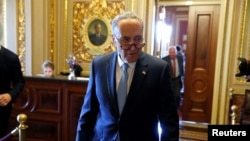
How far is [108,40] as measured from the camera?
185 inches

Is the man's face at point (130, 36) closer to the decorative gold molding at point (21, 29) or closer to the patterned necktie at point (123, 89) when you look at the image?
the patterned necktie at point (123, 89)

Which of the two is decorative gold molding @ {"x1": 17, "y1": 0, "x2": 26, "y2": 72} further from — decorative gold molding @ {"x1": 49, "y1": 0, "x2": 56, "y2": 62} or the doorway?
the doorway

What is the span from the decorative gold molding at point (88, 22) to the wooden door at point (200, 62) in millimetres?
1502

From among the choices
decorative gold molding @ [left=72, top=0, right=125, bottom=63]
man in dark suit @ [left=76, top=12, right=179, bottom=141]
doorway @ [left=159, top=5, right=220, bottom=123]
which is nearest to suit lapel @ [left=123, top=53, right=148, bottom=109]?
man in dark suit @ [left=76, top=12, right=179, bottom=141]

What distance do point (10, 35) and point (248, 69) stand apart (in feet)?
12.5

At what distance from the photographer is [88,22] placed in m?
4.77

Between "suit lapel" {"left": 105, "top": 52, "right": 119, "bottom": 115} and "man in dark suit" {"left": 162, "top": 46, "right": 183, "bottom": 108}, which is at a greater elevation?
"suit lapel" {"left": 105, "top": 52, "right": 119, "bottom": 115}

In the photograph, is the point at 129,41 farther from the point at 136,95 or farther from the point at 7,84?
the point at 7,84

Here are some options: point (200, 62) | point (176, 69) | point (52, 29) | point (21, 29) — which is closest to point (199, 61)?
point (200, 62)

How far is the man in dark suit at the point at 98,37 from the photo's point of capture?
187 inches

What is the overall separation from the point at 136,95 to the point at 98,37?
351 cm

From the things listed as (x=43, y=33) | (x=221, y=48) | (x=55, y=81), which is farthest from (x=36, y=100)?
(x=221, y=48)

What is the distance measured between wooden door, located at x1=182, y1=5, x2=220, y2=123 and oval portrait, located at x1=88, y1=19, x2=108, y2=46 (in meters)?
1.60

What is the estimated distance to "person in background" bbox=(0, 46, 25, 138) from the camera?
2.31m
